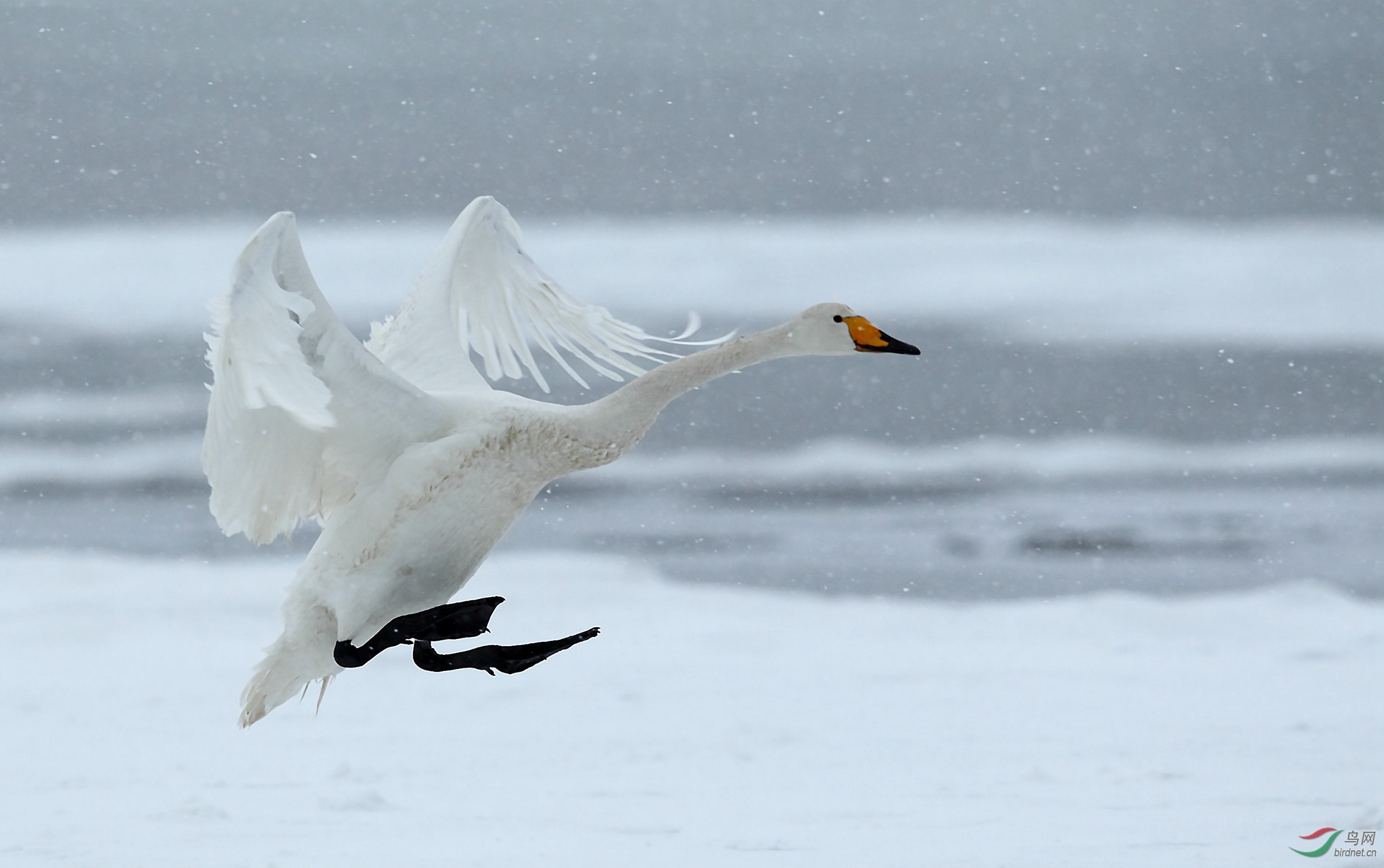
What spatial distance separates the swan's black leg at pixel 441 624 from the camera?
5500 mm

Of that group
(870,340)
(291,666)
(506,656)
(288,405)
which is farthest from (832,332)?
(291,666)

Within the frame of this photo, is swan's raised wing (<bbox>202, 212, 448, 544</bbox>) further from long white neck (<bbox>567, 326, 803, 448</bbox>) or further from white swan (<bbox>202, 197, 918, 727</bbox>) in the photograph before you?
long white neck (<bbox>567, 326, 803, 448</bbox>)

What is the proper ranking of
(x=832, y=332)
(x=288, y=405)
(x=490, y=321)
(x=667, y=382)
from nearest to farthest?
(x=288, y=405) < (x=667, y=382) < (x=832, y=332) < (x=490, y=321)

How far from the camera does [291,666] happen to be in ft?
19.9

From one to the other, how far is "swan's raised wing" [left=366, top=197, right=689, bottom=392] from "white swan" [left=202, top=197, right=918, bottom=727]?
2.88 feet

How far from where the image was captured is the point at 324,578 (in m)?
5.84

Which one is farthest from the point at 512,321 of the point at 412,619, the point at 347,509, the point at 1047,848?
the point at 1047,848

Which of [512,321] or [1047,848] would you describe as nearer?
[512,321]

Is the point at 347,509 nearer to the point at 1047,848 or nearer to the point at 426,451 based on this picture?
the point at 426,451

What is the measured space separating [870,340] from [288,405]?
2.60 metres

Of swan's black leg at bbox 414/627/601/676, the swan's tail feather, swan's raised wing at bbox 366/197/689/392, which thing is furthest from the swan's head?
the swan's tail feather

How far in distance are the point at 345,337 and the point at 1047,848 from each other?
9083 mm

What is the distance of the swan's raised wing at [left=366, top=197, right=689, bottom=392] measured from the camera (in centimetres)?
688

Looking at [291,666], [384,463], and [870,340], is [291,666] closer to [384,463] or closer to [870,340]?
[384,463]
